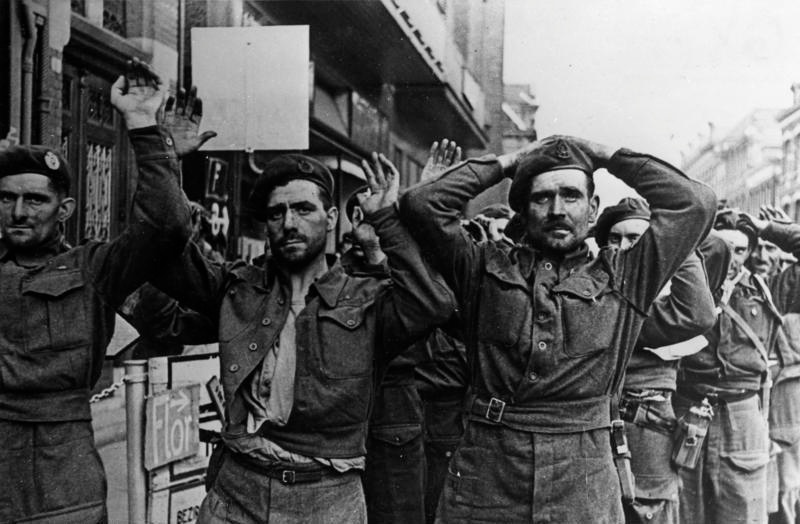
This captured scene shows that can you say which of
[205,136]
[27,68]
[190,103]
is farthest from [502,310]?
[27,68]

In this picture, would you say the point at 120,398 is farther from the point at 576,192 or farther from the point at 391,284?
the point at 576,192

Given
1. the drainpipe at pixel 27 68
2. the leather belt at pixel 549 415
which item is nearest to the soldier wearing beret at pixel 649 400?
the leather belt at pixel 549 415

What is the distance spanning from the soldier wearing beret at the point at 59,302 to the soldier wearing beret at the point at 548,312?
2.73ft

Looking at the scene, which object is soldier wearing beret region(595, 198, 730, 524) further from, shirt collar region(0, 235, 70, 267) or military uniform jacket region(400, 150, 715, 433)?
shirt collar region(0, 235, 70, 267)

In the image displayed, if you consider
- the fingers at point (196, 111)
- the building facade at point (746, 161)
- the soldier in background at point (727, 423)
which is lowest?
the soldier in background at point (727, 423)

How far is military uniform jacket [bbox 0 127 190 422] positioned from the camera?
263 cm

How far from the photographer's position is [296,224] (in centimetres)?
283

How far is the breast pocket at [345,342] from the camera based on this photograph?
8.84 ft

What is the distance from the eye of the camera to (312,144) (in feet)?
33.3

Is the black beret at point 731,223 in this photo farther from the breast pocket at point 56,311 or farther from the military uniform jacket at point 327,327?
the breast pocket at point 56,311

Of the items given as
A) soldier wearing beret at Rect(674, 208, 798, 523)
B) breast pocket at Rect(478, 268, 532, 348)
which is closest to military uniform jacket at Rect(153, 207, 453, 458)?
breast pocket at Rect(478, 268, 532, 348)

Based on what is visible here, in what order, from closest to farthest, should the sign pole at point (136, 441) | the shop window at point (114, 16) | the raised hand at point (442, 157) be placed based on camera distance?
the raised hand at point (442, 157) → the sign pole at point (136, 441) → the shop window at point (114, 16)

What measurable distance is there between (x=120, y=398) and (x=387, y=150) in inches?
270

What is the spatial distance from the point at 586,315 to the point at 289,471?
3.46 feet
